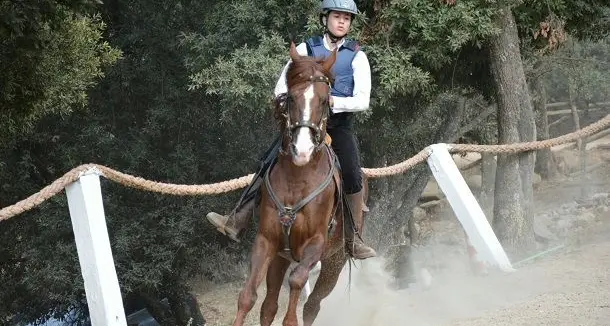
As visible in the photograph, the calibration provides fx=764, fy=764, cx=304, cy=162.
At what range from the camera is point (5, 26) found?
6746mm

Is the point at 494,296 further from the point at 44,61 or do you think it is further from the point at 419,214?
the point at 419,214

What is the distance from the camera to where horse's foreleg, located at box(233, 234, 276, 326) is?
524 centimetres

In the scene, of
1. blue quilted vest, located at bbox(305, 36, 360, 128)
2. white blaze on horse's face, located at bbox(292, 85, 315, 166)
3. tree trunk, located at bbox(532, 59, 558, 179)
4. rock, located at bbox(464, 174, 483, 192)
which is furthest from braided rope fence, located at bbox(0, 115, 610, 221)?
rock, located at bbox(464, 174, 483, 192)

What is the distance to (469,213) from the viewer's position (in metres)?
9.34

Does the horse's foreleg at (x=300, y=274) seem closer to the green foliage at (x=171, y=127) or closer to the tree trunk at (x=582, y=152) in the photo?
the green foliage at (x=171, y=127)

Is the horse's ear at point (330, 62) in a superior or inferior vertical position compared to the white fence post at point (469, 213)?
superior

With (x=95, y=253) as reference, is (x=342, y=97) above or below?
above

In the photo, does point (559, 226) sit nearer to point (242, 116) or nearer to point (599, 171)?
point (599, 171)

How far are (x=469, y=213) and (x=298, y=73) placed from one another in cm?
462

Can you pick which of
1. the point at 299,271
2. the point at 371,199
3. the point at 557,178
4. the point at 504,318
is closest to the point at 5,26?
the point at 299,271

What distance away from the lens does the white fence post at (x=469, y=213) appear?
9.32 m

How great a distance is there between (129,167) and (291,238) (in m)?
9.06

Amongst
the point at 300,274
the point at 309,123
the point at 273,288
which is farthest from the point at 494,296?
the point at 309,123

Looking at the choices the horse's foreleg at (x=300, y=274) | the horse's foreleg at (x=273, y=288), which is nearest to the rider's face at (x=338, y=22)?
the horse's foreleg at (x=300, y=274)
